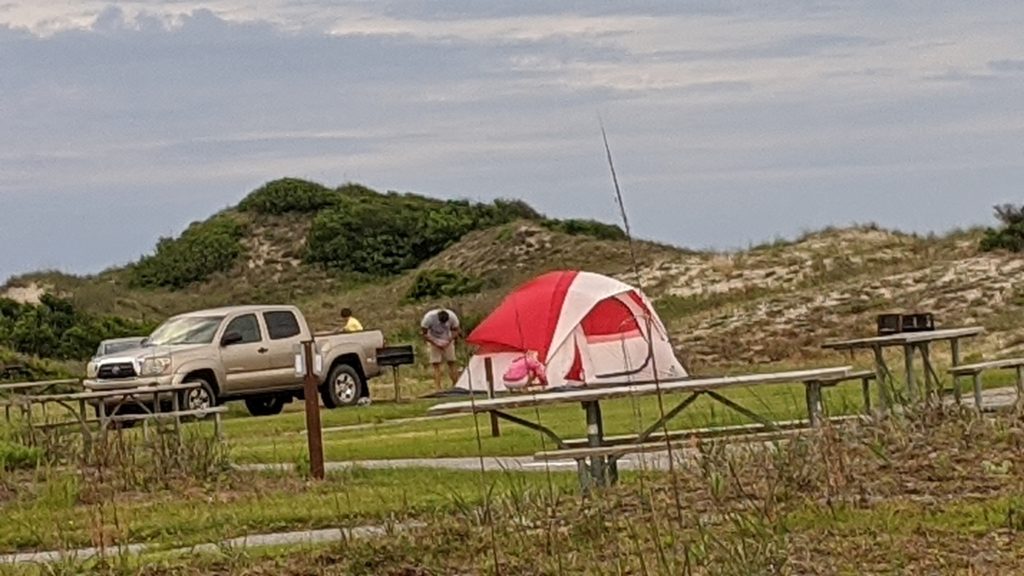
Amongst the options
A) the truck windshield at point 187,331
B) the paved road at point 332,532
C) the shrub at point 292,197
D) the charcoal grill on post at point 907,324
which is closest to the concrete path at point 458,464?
the paved road at point 332,532

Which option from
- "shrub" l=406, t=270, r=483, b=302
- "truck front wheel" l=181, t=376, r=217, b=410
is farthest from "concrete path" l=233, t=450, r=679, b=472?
"shrub" l=406, t=270, r=483, b=302

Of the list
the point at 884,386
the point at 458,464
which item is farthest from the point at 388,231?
the point at 884,386

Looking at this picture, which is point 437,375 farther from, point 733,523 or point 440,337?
point 733,523

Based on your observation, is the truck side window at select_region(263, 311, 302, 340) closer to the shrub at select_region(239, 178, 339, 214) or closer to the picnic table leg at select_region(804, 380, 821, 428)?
the picnic table leg at select_region(804, 380, 821, 428)

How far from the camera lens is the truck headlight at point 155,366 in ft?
95.6

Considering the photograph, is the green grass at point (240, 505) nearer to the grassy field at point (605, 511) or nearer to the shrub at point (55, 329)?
the grassy field at point (605, 511)

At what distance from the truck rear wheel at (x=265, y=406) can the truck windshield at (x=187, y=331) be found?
4.62 ft

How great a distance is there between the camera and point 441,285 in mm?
58594

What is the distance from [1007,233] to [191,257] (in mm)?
35390

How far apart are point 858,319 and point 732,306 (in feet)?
15.8

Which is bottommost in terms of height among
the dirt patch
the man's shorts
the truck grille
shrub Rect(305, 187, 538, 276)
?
the man's shorts

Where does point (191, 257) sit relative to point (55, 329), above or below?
above

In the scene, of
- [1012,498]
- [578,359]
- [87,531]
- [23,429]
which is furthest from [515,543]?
[578,359]

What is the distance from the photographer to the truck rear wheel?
31062 millimetres
